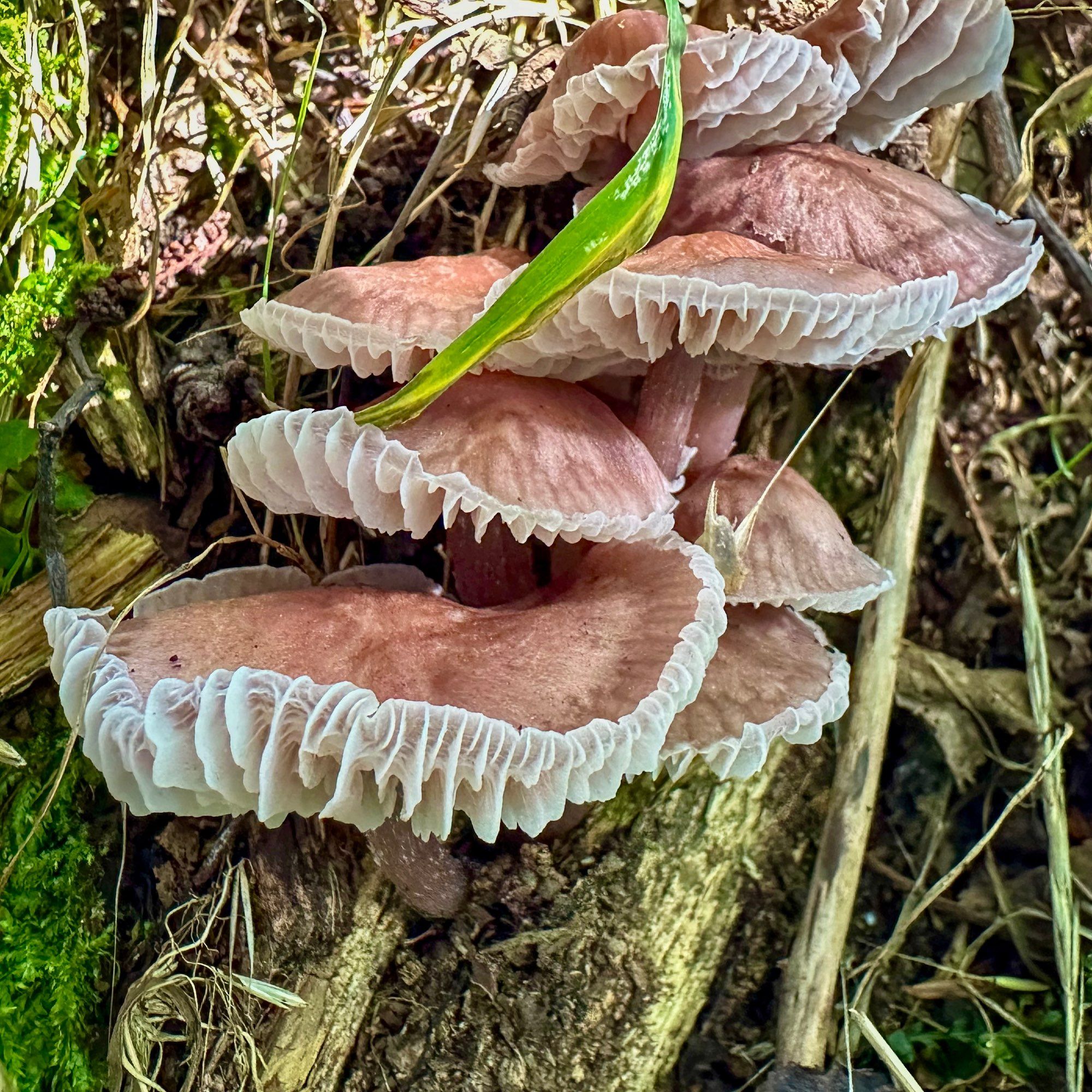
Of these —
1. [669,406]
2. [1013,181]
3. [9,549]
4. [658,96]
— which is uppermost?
[658,96]

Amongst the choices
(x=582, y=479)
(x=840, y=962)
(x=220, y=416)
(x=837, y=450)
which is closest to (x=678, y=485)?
(x=582, y=479)

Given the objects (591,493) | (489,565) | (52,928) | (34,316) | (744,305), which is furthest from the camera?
(34,316)

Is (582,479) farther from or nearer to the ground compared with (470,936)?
farther from the ground

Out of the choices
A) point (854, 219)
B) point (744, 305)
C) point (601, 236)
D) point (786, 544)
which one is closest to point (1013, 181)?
point (854, 219)

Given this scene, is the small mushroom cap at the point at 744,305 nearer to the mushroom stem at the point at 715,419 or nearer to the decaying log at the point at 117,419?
the mushroom stem at the point at 715,419

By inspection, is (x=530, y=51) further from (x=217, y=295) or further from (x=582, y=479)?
(x=582, y=479)

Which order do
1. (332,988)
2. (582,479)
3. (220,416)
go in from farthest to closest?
(220,416), (332,988), (582,479)

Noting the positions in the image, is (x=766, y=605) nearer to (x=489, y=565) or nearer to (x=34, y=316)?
(x=489, y=565)
